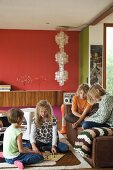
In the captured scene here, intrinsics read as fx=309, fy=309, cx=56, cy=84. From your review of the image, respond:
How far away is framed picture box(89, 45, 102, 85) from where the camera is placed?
7562 millimetres

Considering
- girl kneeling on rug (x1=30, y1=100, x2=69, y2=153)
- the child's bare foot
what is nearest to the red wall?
girl kneeling on rug (x1=30, y1=100, x2=69, y2=153)

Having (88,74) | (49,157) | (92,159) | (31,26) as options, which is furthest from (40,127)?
(31,26)

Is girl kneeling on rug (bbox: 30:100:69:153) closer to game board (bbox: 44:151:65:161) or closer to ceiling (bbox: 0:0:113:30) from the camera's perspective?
game board (bbox: 44:151:65:161)

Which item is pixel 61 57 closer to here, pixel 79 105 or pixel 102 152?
pixel 79 105

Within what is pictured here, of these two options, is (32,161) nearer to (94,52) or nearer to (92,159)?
(92,159)

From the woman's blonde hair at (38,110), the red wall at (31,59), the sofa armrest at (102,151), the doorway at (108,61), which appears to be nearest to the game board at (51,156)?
the woman's blonde hair at (38,110)

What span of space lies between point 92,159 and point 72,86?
5.15 metres

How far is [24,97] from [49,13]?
2425mm

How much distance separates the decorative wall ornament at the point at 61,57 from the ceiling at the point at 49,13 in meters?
0.29

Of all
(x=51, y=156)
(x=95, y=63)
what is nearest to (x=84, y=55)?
(x=95, y=63)

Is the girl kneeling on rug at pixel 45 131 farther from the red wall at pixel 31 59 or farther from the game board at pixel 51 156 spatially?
the red wall at pixel 31 59

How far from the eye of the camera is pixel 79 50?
8555 millimetres

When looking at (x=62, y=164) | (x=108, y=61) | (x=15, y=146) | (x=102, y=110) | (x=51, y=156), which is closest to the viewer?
(x=15, y=146)

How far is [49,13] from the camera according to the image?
6.33 metres
